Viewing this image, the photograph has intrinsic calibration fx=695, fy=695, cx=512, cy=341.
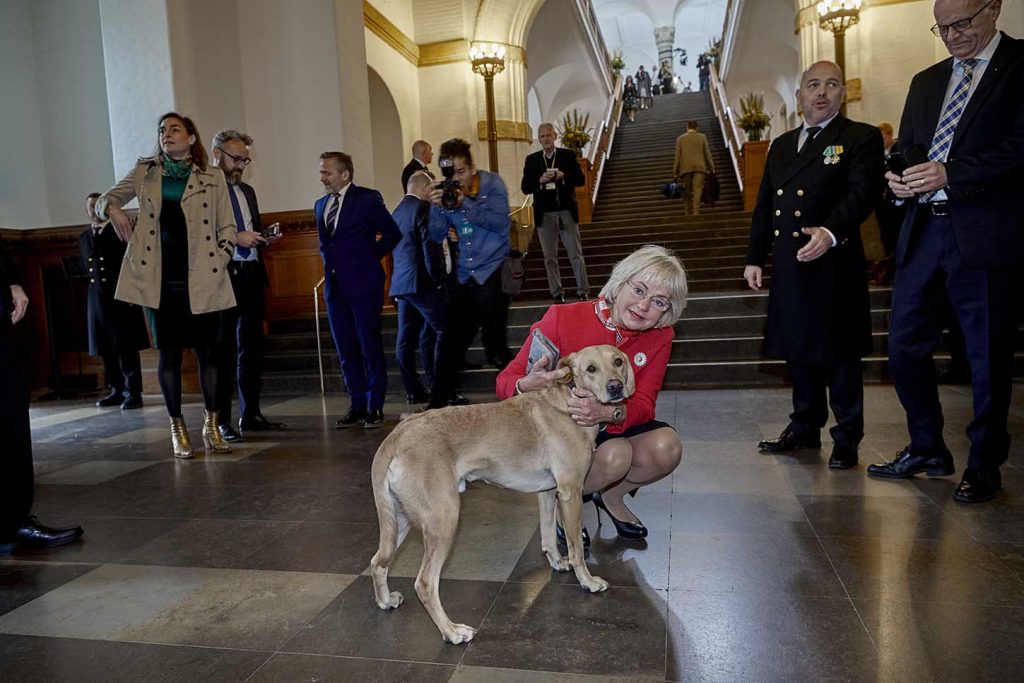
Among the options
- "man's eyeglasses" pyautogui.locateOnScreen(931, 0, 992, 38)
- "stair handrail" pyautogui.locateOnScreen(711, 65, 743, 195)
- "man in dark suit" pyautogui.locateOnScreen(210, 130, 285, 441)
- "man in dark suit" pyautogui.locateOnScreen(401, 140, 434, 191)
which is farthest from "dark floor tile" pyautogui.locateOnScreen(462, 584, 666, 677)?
"stair handrail" pyautogui.locateOnScreen(711, 65, 743, 195)

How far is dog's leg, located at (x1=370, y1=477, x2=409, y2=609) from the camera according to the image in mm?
2010

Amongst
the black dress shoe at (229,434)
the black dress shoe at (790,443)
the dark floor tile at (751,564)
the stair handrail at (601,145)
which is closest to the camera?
the dark floor tile at (751,564)

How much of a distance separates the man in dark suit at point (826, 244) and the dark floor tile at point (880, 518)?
584mm

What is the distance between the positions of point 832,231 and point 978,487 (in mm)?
1343

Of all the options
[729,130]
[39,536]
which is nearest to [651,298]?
[39,536]

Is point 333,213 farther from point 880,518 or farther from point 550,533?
point 880,518

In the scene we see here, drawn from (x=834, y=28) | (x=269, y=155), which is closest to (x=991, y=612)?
(x=269, y=155)

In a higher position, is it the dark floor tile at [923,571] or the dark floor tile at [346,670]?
the dark floor tile at [346,670]

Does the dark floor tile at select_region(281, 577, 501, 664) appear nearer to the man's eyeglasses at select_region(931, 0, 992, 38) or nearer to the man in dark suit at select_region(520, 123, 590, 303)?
the man's eyeglasses at select_region(931, 0, 992, 38)

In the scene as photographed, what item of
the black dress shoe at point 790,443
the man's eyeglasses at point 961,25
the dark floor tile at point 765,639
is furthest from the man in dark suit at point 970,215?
the dark floor tile at point 765,639

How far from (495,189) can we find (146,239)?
2528mm

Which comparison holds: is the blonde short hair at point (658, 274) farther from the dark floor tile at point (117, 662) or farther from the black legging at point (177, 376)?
the black legging at point (177, 376)

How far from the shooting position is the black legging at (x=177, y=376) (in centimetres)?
436

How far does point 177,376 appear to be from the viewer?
4.41 metres
